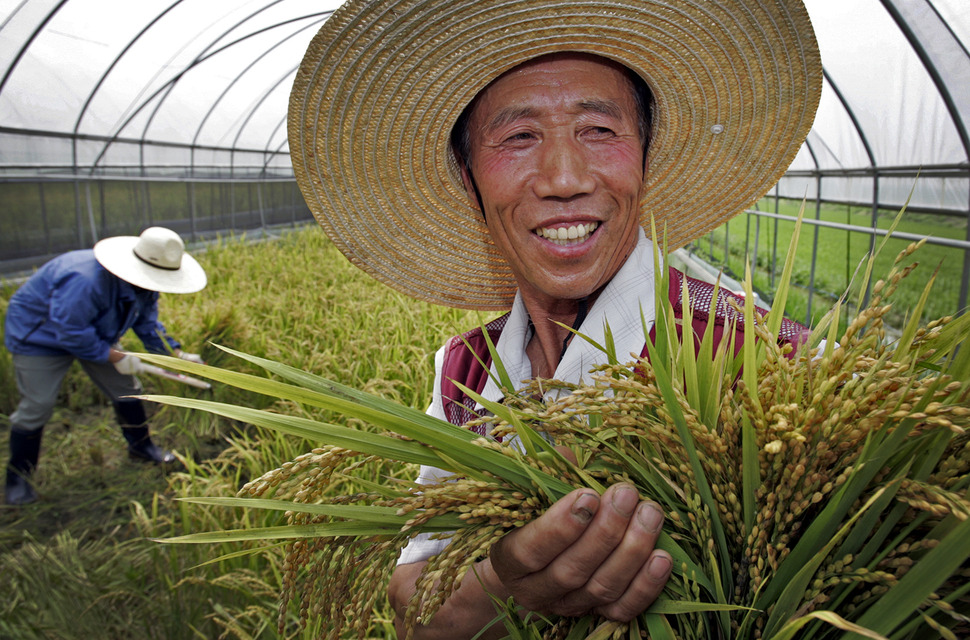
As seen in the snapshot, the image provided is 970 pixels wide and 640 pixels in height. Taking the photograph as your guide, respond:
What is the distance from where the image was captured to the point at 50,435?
15.7 feet

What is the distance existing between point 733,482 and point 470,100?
1.16 m

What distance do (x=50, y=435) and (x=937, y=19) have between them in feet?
23.9

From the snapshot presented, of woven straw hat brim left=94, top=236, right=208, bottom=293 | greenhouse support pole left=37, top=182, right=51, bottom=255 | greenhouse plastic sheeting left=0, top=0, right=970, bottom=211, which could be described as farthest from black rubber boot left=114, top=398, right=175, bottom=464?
greenhouse support pole left=37, top=182, right=51, bottom=255

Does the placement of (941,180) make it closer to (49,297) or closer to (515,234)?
(515,234)

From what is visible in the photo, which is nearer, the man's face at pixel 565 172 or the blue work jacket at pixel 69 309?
the man's face at pixel 565 172

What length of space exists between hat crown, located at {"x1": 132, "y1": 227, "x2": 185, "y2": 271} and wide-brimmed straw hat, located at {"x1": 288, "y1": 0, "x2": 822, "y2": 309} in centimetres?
321

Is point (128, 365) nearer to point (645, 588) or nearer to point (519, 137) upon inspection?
point (519, 137)

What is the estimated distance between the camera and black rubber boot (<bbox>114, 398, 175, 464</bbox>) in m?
4.42

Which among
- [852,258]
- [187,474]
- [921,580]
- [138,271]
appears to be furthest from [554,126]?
[852,258]

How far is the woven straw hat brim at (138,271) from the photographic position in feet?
13.4

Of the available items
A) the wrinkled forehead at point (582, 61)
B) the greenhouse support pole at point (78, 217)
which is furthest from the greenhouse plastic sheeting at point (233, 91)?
the wrinkled forehead at point (582, 61)

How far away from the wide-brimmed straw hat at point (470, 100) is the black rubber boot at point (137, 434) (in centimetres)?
351

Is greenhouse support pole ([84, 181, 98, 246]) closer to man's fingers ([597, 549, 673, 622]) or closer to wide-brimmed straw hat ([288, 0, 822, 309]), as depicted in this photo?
wide-brimmed straw hat ([288, 0, 822, 309])

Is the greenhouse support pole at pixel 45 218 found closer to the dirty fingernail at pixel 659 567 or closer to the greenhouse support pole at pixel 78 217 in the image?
the greenhouse support pole at pixel 78 217
